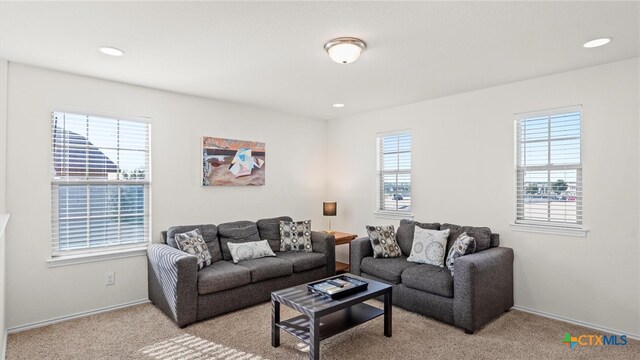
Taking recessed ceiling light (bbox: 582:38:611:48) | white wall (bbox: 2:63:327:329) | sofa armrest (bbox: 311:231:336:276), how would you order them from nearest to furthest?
recessed ceiling light (bbox: 582:38:611:48)
white wall (bbox: 2:63:327:329)
sofa armrest (bbox: 311:231:336:276)

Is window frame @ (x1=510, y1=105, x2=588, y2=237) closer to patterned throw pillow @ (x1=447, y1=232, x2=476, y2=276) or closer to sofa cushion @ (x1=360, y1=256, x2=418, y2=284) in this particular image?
patterned throw pillow @ (x1=447, y1=232, x2=476, y2=276)

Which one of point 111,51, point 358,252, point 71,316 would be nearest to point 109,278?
point 71,316

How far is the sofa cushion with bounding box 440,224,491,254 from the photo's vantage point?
358 cm

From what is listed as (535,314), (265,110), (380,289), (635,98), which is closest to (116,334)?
(380,289)

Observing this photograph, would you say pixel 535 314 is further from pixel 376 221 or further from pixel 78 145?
pixel 78 145

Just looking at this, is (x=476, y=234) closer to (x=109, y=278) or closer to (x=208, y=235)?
(x=208, y=235)

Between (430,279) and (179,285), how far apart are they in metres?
2.34

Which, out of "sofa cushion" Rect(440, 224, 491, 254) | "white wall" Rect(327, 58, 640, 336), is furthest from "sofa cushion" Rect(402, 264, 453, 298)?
"white wall" Rect(327, 58, 640, 336)

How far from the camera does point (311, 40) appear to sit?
2.59m

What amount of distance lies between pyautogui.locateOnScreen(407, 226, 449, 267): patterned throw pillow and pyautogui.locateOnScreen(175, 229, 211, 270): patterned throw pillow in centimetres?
224

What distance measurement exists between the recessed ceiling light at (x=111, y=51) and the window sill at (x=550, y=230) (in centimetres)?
410

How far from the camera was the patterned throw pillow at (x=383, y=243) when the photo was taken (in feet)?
13.3

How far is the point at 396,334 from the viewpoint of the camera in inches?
119

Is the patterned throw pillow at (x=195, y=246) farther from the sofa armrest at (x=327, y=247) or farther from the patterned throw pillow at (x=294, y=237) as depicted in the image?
the sofa armrest at (x=327, y=247)
